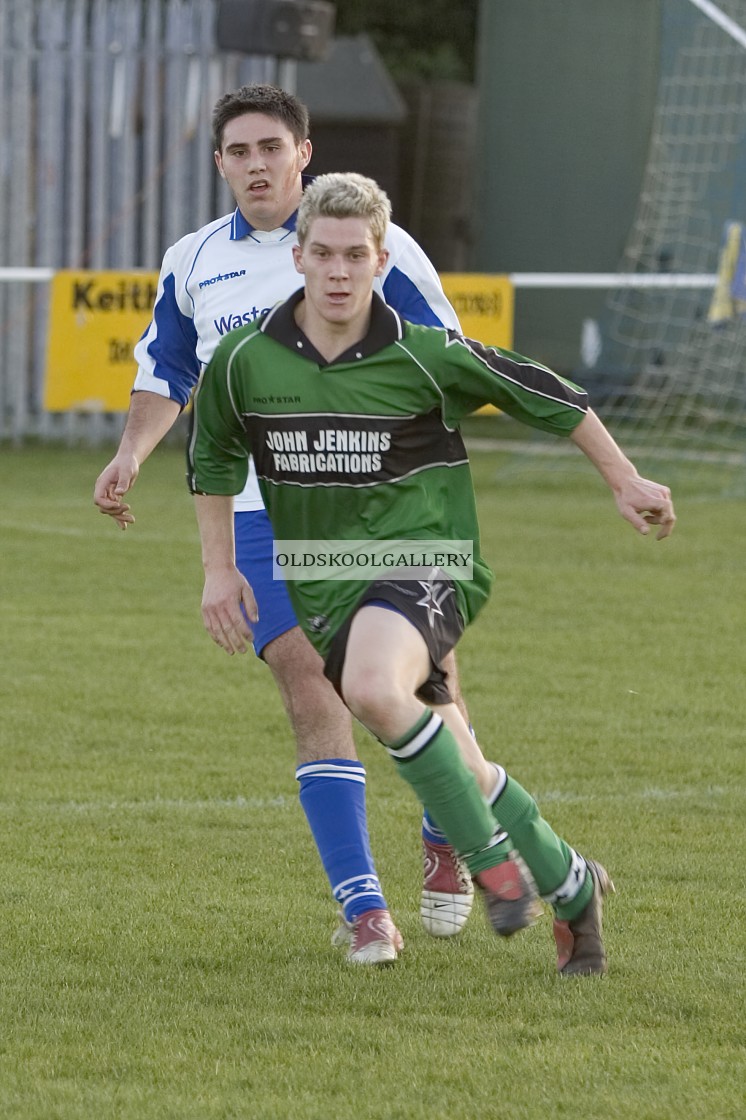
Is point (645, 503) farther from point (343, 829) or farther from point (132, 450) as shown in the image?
point (132, 450)

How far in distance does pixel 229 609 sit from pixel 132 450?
53 cm

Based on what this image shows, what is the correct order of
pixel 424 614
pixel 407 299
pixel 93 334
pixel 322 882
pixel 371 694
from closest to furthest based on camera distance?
pixel 371 694
pixel 424 614
pixel 407 299
pixel 322 882
pixel 93 334

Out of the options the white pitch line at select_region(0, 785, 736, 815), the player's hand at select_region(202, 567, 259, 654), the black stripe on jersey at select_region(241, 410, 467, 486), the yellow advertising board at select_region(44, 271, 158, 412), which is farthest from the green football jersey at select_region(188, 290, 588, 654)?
the yellow advertising board at select_region(44, 271, 158, 412)

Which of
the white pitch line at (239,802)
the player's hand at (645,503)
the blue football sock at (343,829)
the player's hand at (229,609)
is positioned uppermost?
the player's hand at (645,503)

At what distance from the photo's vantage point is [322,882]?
509 centimetres

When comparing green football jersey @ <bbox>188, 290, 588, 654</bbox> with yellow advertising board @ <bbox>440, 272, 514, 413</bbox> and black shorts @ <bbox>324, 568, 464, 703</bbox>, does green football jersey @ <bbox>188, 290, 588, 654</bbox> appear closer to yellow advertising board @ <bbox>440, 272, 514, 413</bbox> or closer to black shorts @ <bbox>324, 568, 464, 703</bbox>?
black shorts @ <bbox>324, 568, 464, 703</bbox>

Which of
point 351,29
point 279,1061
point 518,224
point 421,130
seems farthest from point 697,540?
point 351,29

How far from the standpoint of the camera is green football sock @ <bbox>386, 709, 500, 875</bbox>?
3.93 m

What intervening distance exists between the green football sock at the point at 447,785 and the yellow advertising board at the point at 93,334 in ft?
38.6

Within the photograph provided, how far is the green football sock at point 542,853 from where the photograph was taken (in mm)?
4168

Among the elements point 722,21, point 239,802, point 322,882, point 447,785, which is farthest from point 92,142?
point 447,785

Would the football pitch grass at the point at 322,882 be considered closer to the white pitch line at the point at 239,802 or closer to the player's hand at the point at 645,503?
the white pitch line at the point at 239,802

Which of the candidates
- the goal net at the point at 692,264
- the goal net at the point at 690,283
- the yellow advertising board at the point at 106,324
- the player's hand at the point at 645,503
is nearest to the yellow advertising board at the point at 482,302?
the yellow advertising board at the point at 106,324

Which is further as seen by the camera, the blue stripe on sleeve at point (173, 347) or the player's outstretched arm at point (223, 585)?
the blue stripe on sleeve at point (173, 347)
